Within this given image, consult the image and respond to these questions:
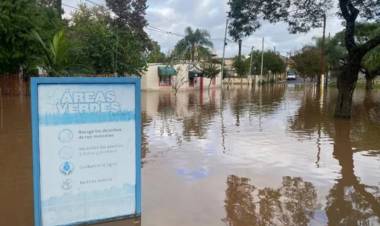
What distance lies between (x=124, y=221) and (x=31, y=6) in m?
18.9

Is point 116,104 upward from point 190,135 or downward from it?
upward

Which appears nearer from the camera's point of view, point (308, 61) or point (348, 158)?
point (348, 158)

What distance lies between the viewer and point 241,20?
56.2ft

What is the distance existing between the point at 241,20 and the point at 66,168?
552 inches

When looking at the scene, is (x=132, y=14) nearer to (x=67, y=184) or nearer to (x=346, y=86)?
(x=346, y=86)

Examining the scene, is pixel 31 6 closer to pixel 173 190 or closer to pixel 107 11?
pixel 173 190

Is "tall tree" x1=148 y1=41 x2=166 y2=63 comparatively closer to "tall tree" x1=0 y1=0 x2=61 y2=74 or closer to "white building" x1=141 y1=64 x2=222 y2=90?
"white building" x1=141 y1=64 x2=222 y2=90

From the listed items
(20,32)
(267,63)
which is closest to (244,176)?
(20,32)

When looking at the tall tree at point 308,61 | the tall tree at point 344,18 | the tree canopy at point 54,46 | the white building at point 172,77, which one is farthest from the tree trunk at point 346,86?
the tall tree at point 308,61

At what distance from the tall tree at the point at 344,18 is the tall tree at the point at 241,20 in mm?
134

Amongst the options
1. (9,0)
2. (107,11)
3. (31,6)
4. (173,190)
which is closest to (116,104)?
(173,190)

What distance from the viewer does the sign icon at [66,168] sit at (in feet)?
13.8

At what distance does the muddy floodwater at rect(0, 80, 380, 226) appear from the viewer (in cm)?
521

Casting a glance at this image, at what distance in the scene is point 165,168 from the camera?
7.66 metres
